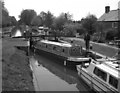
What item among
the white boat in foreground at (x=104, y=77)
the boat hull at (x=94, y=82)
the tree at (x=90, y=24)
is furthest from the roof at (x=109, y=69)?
the tree at (x=90, y=24)

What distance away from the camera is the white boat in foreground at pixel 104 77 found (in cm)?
1062

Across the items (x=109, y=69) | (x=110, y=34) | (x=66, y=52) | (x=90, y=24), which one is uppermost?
(x=90, y=24)

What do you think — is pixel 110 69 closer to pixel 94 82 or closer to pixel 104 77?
pixel 104 77

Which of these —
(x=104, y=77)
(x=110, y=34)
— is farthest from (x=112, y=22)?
(x=104, y=77)

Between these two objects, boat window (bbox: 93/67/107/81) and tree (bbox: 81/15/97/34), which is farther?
tree (bbox: 81/15/97/34)

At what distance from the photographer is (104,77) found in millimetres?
11820

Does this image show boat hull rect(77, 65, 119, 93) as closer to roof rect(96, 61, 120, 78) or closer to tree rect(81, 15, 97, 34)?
roof rect(96, 61, 120, 78)

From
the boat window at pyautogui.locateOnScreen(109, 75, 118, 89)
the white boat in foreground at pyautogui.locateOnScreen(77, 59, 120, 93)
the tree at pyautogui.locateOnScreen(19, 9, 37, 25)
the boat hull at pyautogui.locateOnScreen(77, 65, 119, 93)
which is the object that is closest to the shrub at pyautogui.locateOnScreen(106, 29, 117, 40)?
the boat hull at pyautogui.locateOnScreen(77, 65, 119, 93)

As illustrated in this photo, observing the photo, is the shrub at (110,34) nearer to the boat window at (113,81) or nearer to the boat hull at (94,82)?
the boat hull at (94,82)

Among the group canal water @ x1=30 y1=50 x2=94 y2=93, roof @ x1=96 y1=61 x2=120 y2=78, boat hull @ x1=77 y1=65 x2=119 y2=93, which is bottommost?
canal water @ x1=30 y1=50 x2=94 y2=93

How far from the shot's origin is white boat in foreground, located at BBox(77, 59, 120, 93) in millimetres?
10625

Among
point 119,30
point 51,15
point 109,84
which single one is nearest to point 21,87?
point 109,84

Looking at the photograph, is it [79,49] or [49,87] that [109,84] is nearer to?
[49,87]

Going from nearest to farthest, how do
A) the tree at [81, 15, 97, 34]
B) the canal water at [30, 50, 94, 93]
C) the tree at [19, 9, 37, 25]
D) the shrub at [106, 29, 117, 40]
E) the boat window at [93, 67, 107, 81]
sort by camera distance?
1. the boat window at [93, 67, 107, 81]
2. the canal water at [30, 50, 94, 93]
3. the shrub at [106, 29, 117, 40]
4. the tree at [81, 15, 97, 34]
5. the tree at [19, 9, 37, 25]
